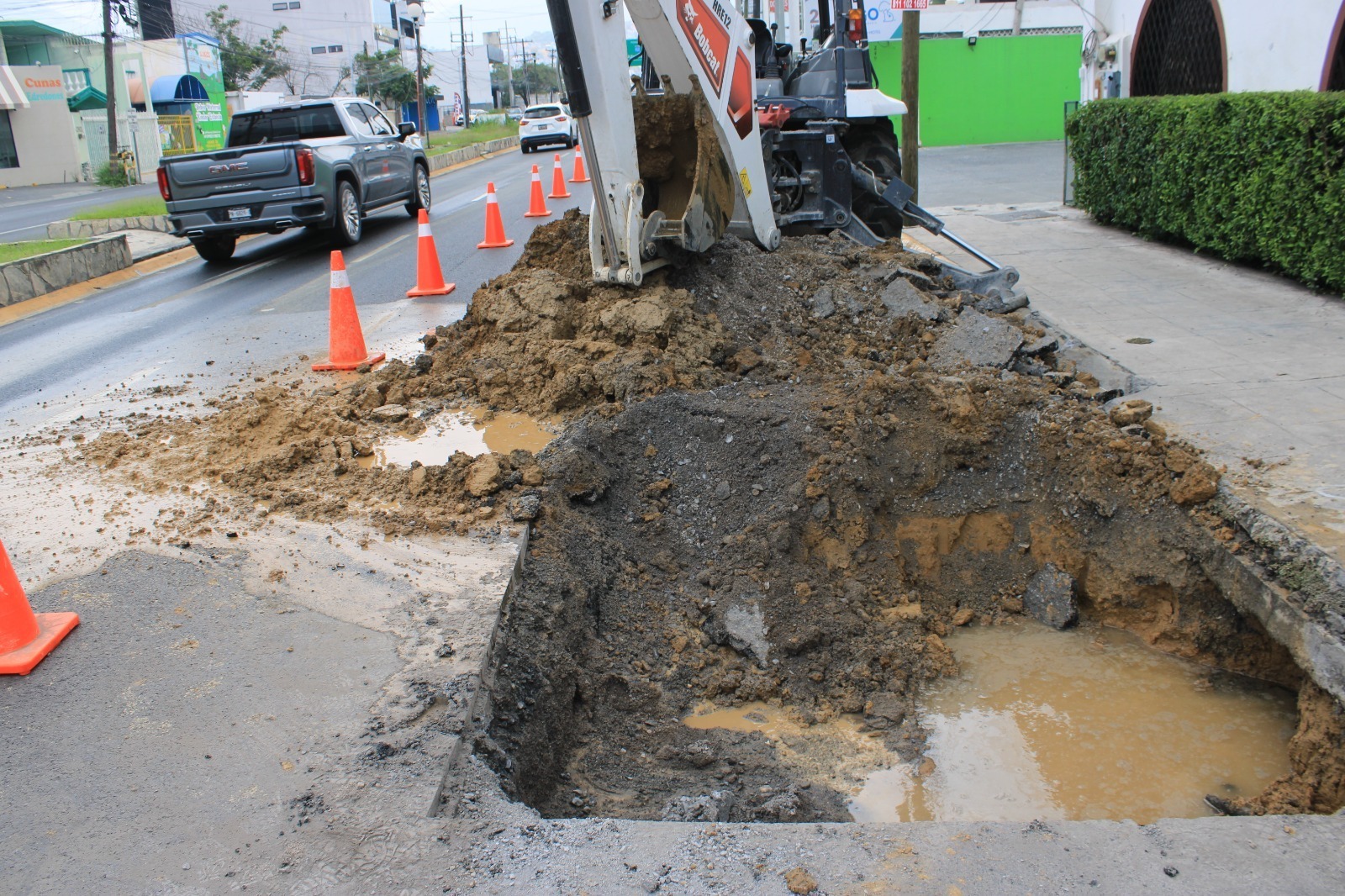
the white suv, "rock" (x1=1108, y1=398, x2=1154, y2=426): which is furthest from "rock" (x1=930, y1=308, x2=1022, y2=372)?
the white suv

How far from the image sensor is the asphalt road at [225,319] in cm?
773

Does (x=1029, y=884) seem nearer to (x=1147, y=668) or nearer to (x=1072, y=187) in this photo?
(x=1147, y=668)

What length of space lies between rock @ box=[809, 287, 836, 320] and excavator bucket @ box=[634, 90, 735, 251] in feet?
3.05

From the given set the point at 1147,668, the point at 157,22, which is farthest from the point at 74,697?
the point at 157,22

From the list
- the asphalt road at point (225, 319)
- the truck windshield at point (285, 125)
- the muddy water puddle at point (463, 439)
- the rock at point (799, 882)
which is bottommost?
the rock at point (799, 882)

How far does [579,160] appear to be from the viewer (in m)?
22.7

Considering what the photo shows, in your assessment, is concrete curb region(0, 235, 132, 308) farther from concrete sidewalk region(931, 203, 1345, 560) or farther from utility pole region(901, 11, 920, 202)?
concrete sidewalk region(931, 203, 1345, 560)

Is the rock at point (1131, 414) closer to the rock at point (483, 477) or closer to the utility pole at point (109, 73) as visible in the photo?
the rock at point (483, 477)

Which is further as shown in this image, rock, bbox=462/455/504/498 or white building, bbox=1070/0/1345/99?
white building, bbox=1070/0/1345/99

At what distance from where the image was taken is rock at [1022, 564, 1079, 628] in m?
4.70

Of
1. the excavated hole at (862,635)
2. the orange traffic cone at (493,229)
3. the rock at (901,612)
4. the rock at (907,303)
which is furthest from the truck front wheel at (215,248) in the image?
the rock at (901,612)

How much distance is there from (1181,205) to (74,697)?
11.1 m

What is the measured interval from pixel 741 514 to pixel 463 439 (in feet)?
6.24

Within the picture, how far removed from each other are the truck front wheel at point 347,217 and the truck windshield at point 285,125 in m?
1.01
